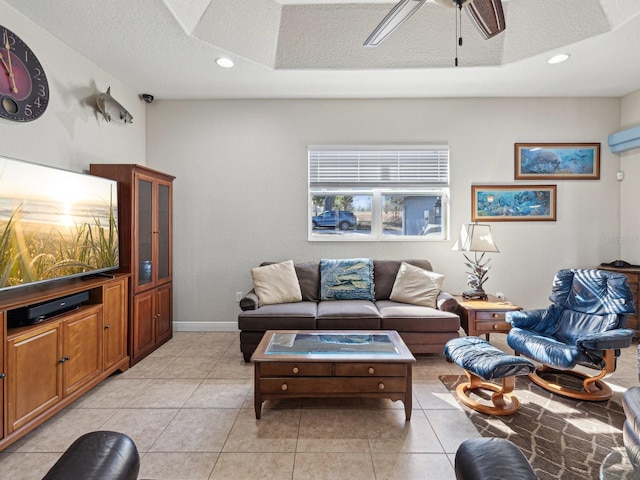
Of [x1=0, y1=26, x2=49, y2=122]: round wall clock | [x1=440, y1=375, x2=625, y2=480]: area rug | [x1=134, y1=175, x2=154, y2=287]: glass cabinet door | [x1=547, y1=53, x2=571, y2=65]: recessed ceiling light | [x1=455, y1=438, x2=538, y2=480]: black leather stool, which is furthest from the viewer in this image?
[x1=134, y1=175, x2=154, y2=287]: glass cabinet door

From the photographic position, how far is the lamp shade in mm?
3562

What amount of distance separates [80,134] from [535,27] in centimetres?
429

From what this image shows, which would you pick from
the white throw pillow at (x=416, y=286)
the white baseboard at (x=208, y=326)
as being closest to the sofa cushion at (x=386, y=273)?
the white throw pillow at (x=416, y=286)

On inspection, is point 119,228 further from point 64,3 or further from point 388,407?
point 388,407

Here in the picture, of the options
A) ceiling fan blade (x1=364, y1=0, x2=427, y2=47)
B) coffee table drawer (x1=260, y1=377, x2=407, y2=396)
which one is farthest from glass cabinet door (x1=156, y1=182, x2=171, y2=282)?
ceiling fan blade (x1=364, y1=0, x2=427, y2=47)

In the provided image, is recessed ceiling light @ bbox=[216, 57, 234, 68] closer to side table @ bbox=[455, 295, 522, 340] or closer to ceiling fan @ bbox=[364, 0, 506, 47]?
ceiling fan @ bbox=[364, 0, 506, 47]

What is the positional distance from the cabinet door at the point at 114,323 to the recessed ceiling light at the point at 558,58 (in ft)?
14.9

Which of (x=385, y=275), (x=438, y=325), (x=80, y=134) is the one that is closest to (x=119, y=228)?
(x=80, y=134)

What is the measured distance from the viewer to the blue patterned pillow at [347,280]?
374 centimetres

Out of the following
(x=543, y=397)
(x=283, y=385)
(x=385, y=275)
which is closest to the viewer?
(x=283, y=385)

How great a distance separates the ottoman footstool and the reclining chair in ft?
1.12

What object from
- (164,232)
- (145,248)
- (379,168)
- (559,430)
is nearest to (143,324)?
(145,248)

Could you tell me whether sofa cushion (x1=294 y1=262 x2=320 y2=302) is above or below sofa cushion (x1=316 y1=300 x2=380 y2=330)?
above

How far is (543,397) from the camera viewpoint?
2.57 meters
